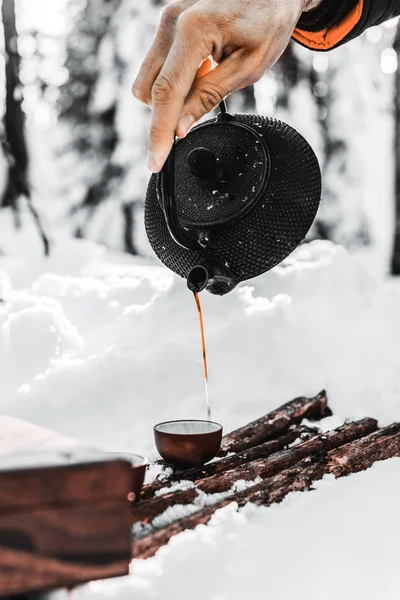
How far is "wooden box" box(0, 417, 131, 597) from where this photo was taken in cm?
73

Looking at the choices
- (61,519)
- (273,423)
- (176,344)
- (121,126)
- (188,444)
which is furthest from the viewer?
(121,126)

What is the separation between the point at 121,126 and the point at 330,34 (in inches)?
76.4

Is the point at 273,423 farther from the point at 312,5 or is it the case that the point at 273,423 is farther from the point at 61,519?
the point at 312,5

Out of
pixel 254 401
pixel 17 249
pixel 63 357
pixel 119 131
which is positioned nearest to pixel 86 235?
pixel 17 249

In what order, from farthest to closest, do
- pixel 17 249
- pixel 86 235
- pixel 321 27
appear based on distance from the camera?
pixel 86 235
pixel 17 249
pixel 321 27

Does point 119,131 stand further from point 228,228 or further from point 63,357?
point 228,228

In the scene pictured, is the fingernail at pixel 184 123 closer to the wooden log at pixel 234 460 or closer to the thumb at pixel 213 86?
the thumb at pixel 213 86

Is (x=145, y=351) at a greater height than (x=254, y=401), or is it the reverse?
(x=145, y=351)

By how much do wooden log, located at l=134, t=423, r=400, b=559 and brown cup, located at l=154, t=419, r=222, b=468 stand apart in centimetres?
16

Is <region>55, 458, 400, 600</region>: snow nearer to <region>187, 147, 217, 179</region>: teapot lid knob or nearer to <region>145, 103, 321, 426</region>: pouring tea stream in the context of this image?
<region>145, 103, 321, 426</region>: pouring tea stream

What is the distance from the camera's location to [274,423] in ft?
5.86

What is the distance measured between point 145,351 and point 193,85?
1.52m

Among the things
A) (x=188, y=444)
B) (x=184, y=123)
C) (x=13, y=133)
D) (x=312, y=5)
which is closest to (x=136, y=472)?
(x=188, y=444)

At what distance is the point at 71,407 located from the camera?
2127 millimetres
